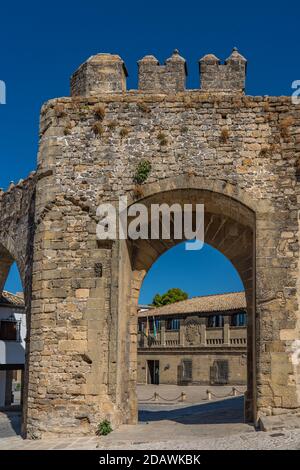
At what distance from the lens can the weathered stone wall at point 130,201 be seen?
9.59m

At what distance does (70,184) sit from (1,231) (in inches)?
178

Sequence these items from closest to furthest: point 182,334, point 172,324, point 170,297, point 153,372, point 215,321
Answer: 1. point 215,321
2. point 182,334
3. point 172,324
4. point 153,372
5. point 170,297

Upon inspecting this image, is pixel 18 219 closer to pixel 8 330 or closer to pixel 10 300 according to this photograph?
pixel 8 330

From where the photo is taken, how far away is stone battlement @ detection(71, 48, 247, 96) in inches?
→ 418

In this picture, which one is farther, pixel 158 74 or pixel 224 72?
Result: pixel 158 74

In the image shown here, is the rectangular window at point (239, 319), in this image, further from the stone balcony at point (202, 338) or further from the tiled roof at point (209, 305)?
the tiled roof at point (209, 305)

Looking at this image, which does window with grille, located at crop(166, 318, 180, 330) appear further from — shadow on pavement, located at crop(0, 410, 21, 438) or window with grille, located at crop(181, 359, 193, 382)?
shadow on pavement, located at crop(0, 410, 21, 438)

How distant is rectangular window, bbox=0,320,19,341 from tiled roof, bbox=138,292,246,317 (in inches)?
526

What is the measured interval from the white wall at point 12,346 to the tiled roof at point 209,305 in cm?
1299

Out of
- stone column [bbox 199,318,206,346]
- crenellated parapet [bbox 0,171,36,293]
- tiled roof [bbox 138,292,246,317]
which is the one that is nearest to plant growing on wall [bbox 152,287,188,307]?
tiled roof [bbox 138,292,246,317]

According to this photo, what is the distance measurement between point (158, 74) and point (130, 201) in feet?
8.13

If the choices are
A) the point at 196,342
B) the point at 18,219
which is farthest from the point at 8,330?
the point at 196,342

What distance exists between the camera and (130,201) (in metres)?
10.2
